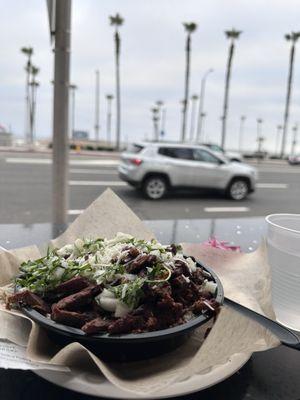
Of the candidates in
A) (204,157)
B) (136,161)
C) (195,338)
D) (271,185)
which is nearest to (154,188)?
(136,161)

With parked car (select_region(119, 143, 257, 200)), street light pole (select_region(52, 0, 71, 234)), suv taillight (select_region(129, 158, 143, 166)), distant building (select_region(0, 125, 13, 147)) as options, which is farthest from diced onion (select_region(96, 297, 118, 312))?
distant building (select_region(0, 125, 13, 147))

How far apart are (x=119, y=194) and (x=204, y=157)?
2.69m

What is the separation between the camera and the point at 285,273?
100cm

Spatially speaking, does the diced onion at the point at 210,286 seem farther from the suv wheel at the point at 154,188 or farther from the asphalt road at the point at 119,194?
the suv wheel at the point at 154,188

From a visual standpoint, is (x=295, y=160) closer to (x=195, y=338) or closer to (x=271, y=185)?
(x=271, y=185)

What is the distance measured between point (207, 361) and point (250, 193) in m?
10.7

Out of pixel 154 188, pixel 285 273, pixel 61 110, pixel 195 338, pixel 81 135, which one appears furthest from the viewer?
pixel 81 135

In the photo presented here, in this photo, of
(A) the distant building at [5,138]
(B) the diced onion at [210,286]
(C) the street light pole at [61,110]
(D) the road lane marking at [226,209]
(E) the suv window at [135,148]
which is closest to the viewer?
(B) the diced onion at [210,286]

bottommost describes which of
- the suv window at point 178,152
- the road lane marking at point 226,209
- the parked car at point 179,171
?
the road lane marking at point 226,209

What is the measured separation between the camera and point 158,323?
2.54ft

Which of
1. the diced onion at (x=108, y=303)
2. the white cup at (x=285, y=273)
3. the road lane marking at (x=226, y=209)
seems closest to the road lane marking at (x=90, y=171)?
the road lane marking at (x=226, y=209)

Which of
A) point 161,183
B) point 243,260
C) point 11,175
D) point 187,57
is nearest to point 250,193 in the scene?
point 161,183

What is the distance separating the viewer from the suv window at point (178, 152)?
1023 centimetres

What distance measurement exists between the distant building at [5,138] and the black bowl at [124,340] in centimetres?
2826
